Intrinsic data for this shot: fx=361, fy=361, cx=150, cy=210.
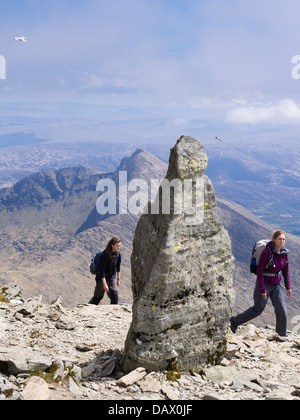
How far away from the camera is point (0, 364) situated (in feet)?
30.9

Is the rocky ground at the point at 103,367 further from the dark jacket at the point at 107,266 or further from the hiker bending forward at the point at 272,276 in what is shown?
the dark jacket at the point at 107,266

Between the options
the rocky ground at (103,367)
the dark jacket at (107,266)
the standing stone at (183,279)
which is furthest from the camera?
the dark jacket at (107,266)

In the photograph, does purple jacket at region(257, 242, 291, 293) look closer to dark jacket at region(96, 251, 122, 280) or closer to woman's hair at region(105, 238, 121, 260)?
woman's hair at region(105, 238, 121, 260)

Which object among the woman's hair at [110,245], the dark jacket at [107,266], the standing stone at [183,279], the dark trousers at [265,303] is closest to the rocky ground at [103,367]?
the standing stone at [183,279]

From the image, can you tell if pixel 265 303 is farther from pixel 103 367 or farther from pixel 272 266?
pixel 103 367

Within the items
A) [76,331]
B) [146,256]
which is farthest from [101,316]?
[146,256]

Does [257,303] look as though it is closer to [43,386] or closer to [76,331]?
[76,331]

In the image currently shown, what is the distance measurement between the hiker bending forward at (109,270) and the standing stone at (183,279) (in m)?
5.14

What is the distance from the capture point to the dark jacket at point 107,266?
16.2 meters

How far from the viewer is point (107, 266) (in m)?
16.6

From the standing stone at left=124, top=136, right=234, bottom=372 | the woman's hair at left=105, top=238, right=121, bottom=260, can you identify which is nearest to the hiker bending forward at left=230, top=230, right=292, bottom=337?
the standing stone at left=124, top=136, right=234, bottom=372
